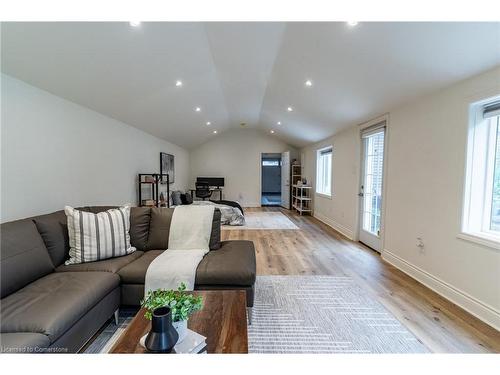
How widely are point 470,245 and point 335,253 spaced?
5.74 feet

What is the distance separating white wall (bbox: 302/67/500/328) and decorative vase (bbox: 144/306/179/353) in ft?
8.21

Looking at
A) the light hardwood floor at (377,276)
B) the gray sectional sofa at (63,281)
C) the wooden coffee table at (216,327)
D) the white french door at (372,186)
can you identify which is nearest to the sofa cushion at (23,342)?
the gray sectional sofa at (63,281)

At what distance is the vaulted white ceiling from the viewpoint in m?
1.84

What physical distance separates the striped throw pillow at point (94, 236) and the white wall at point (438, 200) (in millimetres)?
3191

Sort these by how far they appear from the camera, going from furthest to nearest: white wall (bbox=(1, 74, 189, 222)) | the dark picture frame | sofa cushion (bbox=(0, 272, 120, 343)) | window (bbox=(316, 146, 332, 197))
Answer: window (bbox=(316, 146, 332, 197)) < the dark picture frame < white wall (bbox=(1, 74, 189, 222)) < sofa cushion (bbox=(0, 272, 120, 343))

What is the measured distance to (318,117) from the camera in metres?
4.77

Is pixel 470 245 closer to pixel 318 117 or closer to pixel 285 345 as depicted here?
pixel 285 345

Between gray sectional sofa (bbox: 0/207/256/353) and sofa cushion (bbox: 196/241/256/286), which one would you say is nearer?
gray sectional sofa (bbox: 0/207/256/353)

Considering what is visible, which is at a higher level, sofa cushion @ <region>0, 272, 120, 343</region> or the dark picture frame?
the dark picture frame

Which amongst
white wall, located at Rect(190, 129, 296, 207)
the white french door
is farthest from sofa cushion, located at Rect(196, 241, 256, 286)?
Answer: white wall, located at Rect(190, 129, 296, 207)

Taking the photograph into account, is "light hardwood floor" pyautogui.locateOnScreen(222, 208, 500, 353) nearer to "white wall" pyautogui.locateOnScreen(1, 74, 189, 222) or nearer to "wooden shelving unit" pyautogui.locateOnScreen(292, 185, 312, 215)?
"wooden shelving unit" pyautogui.locateOnScreen(292, 185, 312, 215)

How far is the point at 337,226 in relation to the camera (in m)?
5.23

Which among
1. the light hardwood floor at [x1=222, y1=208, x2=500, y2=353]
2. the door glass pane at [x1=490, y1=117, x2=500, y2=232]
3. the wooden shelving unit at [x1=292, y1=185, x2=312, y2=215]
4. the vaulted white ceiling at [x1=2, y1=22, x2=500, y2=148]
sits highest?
the vaulted white ceiling at [x1=2, y1=22, x2=500, y2=148]

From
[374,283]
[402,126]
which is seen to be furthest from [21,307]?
[402,126]
